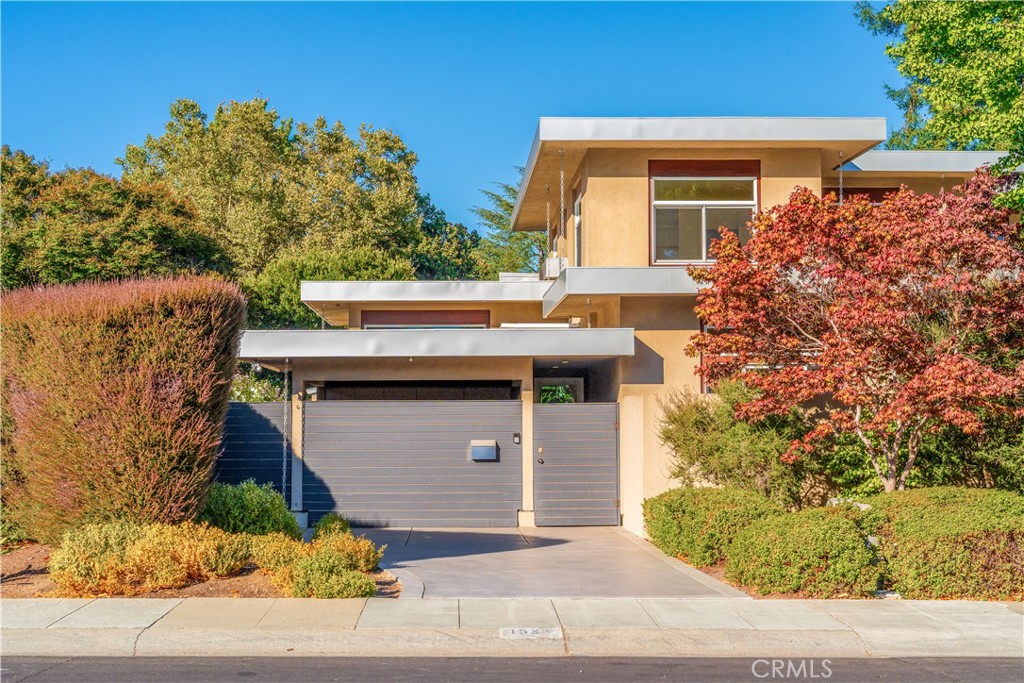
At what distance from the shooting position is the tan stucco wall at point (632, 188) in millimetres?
17406

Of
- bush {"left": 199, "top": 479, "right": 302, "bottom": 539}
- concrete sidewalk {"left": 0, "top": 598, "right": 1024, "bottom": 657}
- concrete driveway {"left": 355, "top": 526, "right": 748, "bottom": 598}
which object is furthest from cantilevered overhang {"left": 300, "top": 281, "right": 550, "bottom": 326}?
concrete sidewalk {"left": 0, "top": 598, "right": 1024, "bottom": 657}

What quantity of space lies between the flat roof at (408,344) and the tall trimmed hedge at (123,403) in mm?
5088

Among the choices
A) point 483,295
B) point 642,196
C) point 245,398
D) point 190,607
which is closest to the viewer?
point 190,607

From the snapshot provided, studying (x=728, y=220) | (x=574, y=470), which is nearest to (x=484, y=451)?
(x=574, y=470)

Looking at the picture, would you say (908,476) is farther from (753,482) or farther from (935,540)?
(935,540)

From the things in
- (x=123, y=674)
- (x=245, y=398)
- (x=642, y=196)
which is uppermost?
(x=642, y=196)

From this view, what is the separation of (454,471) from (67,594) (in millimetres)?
7786

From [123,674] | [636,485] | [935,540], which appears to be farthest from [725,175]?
[123,674]

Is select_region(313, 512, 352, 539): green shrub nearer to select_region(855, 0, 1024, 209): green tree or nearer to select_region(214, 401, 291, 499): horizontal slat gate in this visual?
select_region(214, 401, 291, 499): horizontal slat gate

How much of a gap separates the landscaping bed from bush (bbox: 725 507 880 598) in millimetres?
4272

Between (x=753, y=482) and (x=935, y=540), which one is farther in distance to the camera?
(x=753, y=482)

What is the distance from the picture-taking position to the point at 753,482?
1477 centimetres

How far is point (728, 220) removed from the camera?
1762cm

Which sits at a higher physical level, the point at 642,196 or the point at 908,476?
the point at 642,196
